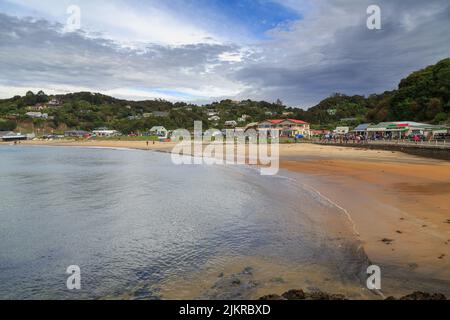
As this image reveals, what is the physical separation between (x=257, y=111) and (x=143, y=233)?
135943 mm

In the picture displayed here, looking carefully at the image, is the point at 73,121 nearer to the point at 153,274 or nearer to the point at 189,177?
the point at 189,177

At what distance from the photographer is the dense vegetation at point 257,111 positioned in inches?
2237

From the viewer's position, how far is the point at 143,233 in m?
9.73

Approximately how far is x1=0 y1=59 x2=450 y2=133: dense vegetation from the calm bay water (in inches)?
1731

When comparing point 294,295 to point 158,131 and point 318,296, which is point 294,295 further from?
point 158,131

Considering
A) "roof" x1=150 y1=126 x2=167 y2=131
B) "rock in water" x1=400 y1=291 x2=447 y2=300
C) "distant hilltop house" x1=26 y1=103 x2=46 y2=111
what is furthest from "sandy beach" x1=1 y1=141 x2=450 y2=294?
"distant hilltop house" x1=26 y1=103 x2=46 y2=111

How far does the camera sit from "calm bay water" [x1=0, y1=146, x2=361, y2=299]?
6.72 meters

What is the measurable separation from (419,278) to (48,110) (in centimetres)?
15190

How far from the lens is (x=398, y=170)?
70.5 ft

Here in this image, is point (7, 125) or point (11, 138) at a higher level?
point (7, 125)

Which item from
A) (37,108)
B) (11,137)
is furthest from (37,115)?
(11,137)

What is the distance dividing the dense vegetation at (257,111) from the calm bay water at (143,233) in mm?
43968

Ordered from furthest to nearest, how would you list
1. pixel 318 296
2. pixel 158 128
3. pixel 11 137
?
pixel 158 128
pixel 11 137
pixel 318 296

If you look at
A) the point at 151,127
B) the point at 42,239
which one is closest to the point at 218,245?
the point at 42,239
